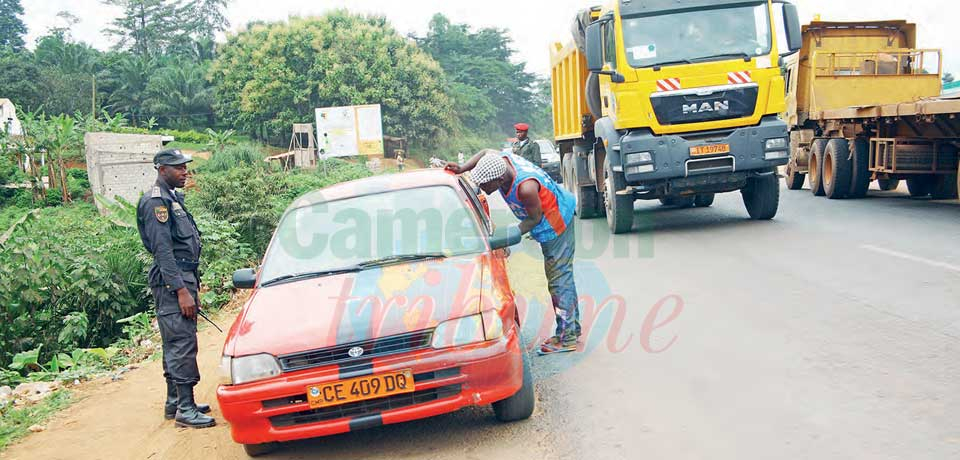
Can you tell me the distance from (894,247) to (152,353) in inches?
298

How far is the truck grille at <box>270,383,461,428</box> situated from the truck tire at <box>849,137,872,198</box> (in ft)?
40.3

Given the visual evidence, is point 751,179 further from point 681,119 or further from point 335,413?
point 335,413

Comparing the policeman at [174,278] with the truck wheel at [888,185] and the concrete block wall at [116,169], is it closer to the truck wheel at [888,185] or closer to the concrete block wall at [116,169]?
the truck wheel at [888,185]

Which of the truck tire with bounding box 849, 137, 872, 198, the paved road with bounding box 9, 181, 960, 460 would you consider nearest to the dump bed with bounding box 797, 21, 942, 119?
the truck tire with bounding box 849, 137, 872, 198

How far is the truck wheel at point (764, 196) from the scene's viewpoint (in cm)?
1170

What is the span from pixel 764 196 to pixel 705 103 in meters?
1.85

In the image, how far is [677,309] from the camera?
6.73m

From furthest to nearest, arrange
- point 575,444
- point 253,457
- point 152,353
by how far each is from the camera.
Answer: point 152,353 < point 253,457 < point 575,444

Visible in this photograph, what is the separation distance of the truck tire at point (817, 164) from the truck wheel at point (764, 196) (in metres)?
4.22

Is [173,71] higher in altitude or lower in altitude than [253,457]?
higher

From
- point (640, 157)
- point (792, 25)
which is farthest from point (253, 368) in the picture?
point (792, 25)

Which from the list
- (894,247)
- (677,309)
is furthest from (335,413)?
(894,247)

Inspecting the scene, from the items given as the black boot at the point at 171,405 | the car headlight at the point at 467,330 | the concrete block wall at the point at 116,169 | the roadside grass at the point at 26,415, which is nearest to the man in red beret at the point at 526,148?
the roadside grass at the point at 26,415

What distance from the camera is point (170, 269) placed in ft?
16.5
